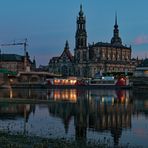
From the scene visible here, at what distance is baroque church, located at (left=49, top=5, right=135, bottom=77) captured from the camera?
162m

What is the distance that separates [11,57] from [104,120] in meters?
149

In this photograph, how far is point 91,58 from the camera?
6580 inches

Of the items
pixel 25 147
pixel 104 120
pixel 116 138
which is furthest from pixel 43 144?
pixel 104 120

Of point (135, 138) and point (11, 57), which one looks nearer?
point (135, 138)

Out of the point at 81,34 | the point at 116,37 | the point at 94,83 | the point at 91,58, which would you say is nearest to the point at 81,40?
the point at 81,34

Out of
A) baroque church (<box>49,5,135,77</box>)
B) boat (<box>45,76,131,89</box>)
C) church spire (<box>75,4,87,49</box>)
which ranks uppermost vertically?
church spire (<box>75,4,87,49</box>)

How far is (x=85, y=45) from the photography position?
163625 millimetres

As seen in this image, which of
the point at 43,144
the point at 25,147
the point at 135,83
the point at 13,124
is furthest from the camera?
the point at 135,83

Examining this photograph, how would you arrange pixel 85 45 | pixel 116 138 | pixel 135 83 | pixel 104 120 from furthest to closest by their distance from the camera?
pixel 85 45
pixel 135 83
pixel 104 120
pixel 116 138

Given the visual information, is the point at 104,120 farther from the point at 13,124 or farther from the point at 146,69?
the point at 146,69

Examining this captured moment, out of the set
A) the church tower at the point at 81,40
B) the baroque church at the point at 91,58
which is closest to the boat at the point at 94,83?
the baroque church at the point at 91,58

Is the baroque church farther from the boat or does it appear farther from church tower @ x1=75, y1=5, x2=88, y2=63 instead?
Answer: the boat

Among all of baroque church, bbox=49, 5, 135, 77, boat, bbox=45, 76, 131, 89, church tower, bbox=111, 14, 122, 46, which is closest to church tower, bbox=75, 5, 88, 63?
baroque church, bbox=49, 5, 135, 77

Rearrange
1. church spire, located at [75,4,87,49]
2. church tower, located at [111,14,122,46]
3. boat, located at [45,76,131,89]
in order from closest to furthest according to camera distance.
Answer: boat, located at [45,76,131,89]
church spire, located at [75,4,87,49]
church tower, located at [111,14,122,46]
